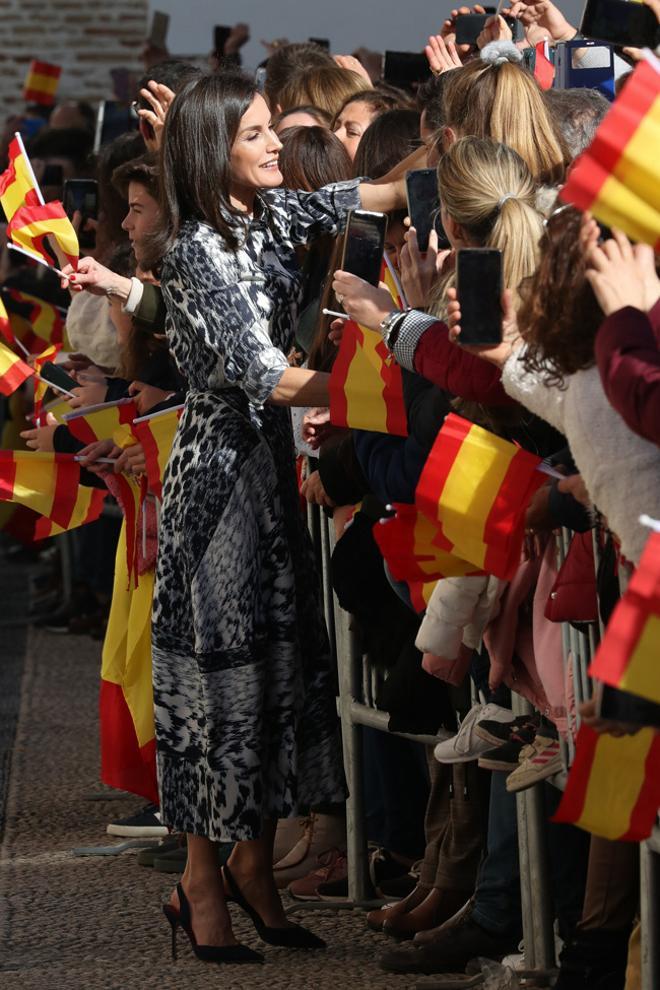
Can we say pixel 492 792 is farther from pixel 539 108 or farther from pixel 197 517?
pixel 539 108

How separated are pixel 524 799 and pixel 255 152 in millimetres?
1625

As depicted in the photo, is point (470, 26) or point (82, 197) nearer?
point (470, 26)

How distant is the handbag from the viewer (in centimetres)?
323

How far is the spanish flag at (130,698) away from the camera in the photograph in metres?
5.25

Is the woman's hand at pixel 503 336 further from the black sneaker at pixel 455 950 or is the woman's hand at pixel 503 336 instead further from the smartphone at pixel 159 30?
the smartphone at pixel 159 30

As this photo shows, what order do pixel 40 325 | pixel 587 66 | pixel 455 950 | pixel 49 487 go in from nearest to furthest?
pixel 455 950
pixel 587 66
pixel 49 487
pixel 40 325

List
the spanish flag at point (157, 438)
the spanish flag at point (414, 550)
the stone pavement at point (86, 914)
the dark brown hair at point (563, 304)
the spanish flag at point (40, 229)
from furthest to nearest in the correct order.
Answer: the spanish flag at point (40, 229) → the spanish flag at point (157, 438) → the stone pavement at point (86, 914) → the spanish flag at point (414, 550) → the dark brown hair at point (563, 304)

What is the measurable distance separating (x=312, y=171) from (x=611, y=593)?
2312 mm

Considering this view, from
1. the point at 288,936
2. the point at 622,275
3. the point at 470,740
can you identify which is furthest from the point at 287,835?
the point at 622,275

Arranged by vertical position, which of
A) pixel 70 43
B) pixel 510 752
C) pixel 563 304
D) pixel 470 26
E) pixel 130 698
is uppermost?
pixel 470 26

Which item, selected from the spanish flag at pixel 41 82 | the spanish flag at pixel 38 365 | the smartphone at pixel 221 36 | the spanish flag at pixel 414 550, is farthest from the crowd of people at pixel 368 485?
the spanish flag at pixel 41 82

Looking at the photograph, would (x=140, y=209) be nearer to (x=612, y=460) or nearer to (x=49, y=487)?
(x=49, y=487)

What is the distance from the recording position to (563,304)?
9.41 feet

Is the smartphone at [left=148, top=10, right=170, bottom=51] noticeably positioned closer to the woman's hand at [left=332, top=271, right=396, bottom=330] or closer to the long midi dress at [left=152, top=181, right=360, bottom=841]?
the long midi dress at [left=152, top=181, right=360, bottom=841]
